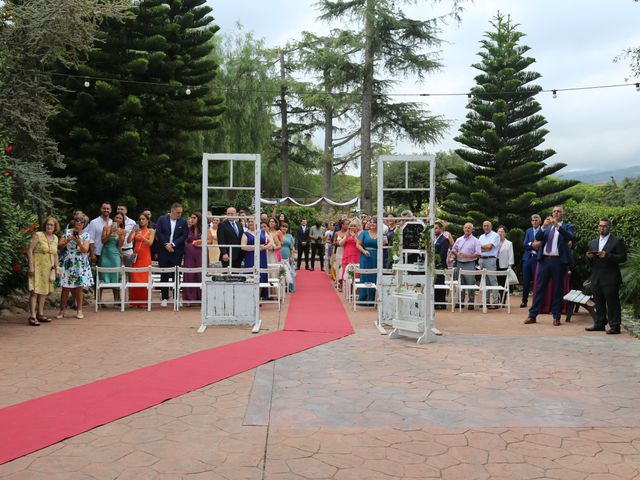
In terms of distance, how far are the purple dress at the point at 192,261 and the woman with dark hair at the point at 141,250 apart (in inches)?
24.2

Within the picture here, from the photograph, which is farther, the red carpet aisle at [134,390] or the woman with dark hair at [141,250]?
the woman with dark hair at [141,250]

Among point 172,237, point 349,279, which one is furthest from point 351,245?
point 172,237

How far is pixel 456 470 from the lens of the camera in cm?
372

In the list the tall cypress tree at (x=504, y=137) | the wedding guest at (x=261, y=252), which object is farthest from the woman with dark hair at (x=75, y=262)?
the tall cypress tree at (x=504, y=137)

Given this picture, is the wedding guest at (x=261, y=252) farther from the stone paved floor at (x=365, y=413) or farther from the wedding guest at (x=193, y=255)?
the stone paved floor at (x=365, y=413)

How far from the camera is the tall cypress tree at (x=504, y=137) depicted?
1778 centimetres

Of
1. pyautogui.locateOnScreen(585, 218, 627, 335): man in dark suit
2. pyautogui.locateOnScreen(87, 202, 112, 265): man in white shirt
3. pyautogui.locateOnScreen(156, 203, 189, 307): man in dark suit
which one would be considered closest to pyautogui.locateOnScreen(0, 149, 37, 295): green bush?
pyautogui.locateOnScreen(87, 202, 112, 265): man in white shirt

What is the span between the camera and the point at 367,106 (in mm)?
25938

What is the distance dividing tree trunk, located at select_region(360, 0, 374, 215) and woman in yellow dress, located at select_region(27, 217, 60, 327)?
692 inches

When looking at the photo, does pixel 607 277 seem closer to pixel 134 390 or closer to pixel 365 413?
pixel 365 413

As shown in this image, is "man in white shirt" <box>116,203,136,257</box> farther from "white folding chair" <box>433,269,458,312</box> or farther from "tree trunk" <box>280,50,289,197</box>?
"tree trunk" <box>280,50,289,197</box>

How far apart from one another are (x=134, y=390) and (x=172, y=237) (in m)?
6.15

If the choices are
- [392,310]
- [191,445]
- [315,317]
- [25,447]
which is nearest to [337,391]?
[191,445]

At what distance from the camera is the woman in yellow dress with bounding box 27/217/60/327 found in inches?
350
